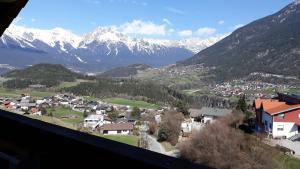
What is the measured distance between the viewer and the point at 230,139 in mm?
21797

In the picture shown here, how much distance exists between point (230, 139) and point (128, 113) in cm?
3794

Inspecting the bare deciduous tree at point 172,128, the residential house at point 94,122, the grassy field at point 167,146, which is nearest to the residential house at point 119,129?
the residential house at point 94,122

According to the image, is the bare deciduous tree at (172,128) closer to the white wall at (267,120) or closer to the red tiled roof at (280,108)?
the white wall at (267,120)

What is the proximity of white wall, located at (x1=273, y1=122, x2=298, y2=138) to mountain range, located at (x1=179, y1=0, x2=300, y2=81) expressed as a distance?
94.9m

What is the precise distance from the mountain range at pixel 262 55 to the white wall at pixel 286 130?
94922mm

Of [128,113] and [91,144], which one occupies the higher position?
[91,144]

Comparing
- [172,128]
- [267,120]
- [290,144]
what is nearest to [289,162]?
[290,144]

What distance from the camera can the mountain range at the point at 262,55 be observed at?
134250 millimetres

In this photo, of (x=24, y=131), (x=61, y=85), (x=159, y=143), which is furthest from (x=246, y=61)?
(x=24, y=131)

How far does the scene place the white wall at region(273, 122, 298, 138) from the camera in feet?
93.5

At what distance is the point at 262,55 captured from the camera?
15350 centimetres

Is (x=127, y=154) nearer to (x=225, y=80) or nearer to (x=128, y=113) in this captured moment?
(x=128, y=113)

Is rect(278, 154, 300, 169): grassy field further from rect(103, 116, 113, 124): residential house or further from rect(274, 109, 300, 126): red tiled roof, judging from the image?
Answer: rect(103, 116, 113, 124): residential house

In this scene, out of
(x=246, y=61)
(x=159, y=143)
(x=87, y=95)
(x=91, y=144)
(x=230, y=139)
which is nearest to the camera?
(x=91, y=144)
